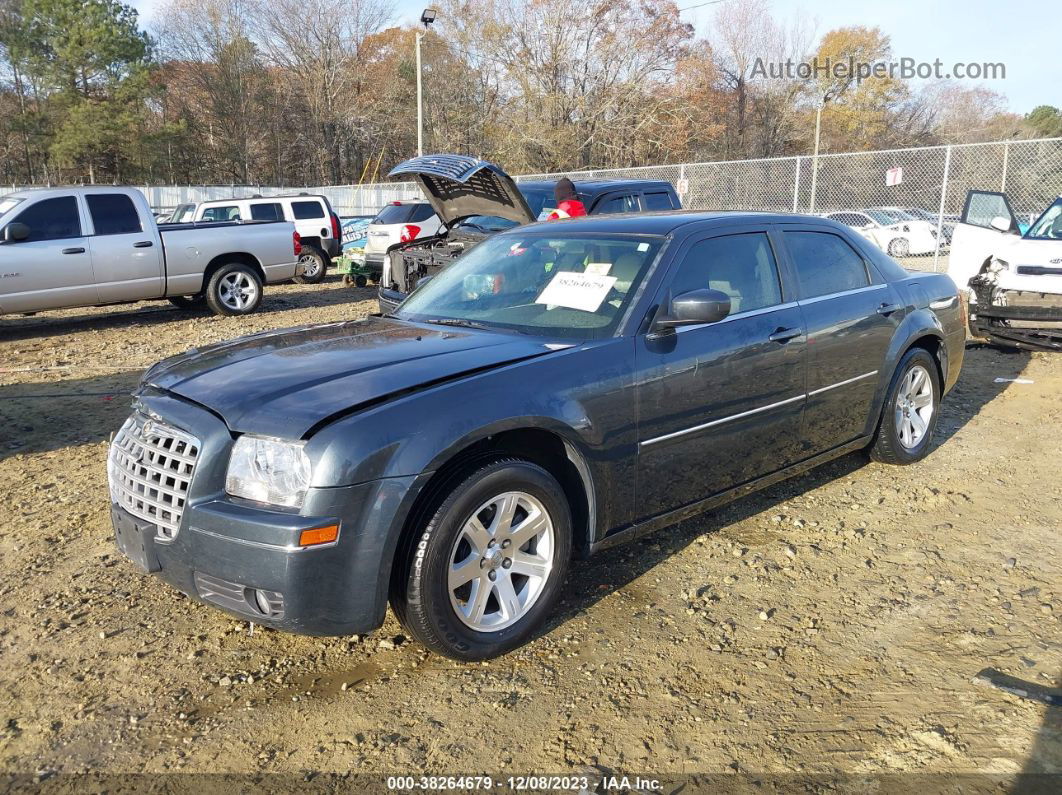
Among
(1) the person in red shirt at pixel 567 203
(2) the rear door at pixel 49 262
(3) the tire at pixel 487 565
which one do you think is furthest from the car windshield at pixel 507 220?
(3) the tire at pixel 487 565

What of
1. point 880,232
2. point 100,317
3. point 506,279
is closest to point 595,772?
point 506,279

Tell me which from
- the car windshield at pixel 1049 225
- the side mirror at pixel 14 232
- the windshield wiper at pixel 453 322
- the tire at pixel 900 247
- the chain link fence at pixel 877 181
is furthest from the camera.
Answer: the tire at pixel 900 247

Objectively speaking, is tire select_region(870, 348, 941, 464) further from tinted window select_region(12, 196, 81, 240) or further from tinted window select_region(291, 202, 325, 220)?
tinted window select_region(291, 202, 325, 220)

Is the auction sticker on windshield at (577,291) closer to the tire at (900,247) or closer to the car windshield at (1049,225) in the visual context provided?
the car windshield at (1049,225)

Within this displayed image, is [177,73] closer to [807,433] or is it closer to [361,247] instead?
[361,247]

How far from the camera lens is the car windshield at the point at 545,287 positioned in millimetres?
3766

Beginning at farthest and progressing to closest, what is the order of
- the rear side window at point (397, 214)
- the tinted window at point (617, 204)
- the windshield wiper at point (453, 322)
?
the rear side window at point (397, 214) < the tinted window at point (617, 204) < the windshield wiper at point (453, 322)

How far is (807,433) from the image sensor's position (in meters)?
4.48

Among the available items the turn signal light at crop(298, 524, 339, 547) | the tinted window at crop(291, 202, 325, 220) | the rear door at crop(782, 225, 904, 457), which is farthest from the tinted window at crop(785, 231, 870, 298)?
the tinted window at crop(291, 202, 325, 220)

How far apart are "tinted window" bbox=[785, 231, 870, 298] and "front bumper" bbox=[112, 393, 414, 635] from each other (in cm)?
282

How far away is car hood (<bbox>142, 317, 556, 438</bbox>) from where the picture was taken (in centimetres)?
292

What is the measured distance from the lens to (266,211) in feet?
59.5

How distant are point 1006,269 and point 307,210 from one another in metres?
13.9

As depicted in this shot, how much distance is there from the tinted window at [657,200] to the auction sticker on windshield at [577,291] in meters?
6.73
